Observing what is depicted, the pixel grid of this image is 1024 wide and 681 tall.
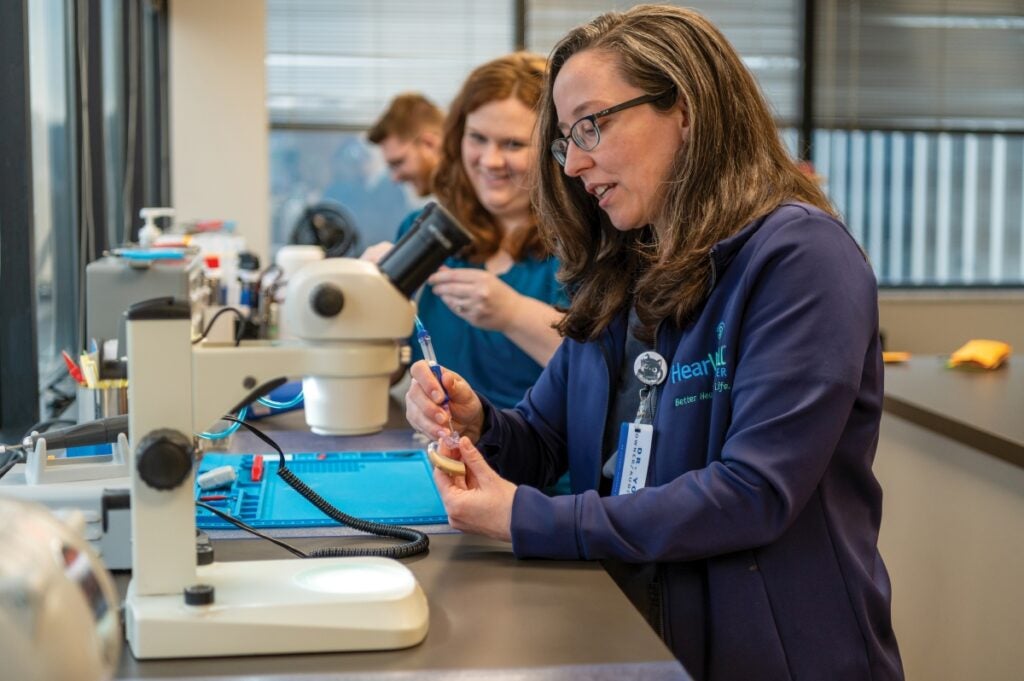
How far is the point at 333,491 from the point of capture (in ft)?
5.41

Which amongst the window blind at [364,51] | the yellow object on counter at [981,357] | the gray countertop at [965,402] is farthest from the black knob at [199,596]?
the window blind at [364,51]

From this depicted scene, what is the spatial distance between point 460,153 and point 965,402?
1.24 metres

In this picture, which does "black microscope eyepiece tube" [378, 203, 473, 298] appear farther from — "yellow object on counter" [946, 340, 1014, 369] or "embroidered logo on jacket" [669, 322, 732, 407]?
"yellow object on counter" [946, 340, 1014, 369]

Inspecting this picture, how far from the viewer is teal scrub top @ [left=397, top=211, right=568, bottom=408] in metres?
2.41

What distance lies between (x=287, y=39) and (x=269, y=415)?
13.2 feet

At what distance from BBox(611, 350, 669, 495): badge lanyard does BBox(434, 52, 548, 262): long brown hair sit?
950 mm

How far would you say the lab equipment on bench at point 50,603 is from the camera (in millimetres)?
652

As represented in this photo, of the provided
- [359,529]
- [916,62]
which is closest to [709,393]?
[359,529]

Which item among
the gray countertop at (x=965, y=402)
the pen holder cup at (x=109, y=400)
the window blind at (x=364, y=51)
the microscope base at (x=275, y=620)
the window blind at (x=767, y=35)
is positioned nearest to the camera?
the microscope base at (x=275, y=620)

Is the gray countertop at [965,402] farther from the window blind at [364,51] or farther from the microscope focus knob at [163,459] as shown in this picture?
the window blind at [364,51]

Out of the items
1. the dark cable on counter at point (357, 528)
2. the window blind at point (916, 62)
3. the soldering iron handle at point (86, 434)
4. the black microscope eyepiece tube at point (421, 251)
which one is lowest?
the dark cable on counter at point (357, 528)

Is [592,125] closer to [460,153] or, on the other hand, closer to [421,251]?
[421,251]

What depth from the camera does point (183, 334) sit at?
41.2 inches

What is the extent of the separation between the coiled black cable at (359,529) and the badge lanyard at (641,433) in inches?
10.3
